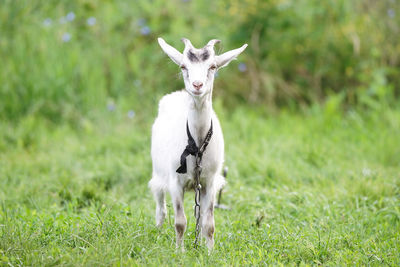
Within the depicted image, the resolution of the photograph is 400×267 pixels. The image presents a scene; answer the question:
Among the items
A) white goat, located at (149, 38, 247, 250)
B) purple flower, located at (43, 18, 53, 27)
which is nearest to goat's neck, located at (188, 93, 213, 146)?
white goat, located at (149, 38, 247, 250)

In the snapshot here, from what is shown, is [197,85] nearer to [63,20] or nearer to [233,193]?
[233,193]

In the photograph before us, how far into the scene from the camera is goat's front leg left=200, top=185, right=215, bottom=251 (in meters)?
4.18

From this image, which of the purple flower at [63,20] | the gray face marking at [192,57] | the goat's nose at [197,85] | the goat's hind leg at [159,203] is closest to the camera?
the goat's nose at [197,85]

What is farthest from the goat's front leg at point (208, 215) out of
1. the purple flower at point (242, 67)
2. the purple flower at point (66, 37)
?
the purple flower at point (66, 37)

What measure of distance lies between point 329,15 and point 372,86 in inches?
57.7

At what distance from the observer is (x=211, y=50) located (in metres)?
3.87

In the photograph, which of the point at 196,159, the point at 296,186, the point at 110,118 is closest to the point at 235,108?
the point at 110,118

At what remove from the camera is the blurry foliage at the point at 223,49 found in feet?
28.0

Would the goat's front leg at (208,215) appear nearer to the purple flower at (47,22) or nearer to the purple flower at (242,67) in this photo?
the purple flower at (242,67)

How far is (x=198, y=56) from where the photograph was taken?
12.4 ft

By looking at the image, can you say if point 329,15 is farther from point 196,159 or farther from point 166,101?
point 196,159

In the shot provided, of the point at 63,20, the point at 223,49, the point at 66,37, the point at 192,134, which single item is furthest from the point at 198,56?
the point at 63,20

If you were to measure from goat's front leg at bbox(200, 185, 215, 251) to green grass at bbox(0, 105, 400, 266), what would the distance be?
0.44 ft

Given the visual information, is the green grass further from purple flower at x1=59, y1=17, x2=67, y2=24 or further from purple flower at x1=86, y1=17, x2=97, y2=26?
purple flower at x1=59, y1=17, x2=67, y2=24
